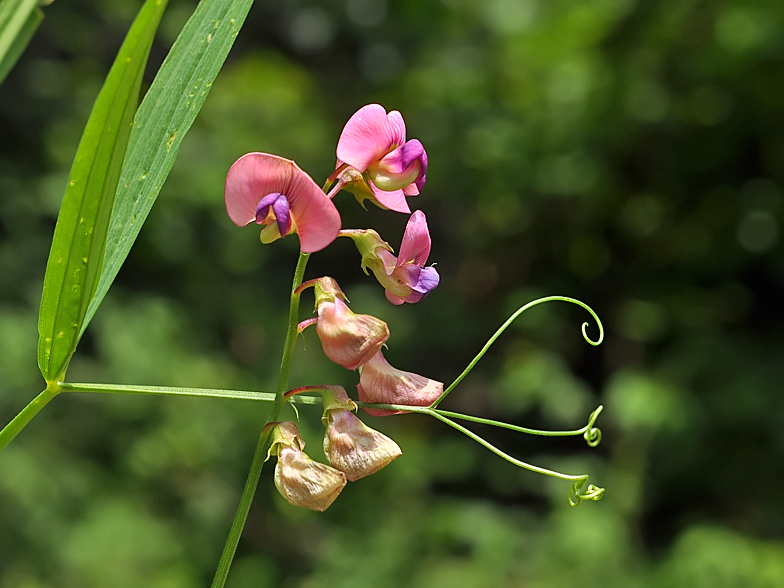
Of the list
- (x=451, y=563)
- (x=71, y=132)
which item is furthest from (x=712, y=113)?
(x=71, y=132)

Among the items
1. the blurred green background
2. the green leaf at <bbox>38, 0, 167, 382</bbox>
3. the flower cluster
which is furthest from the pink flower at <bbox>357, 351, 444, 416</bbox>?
the blurred green background

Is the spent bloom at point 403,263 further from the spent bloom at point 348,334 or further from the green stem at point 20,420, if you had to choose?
the green stem at point 20,420

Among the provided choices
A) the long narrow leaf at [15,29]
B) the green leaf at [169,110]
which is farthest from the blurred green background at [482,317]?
the long narrow leaf at [15,29]

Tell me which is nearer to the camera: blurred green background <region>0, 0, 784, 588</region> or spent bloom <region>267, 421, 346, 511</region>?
spent bloom <region>267, 421, 346, 511</region>

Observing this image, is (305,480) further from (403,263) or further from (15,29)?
(15,29)

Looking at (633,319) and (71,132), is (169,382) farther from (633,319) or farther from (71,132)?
(633,319)

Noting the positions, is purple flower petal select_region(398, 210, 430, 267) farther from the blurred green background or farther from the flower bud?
the blurred green background
